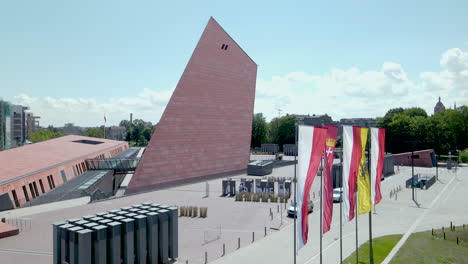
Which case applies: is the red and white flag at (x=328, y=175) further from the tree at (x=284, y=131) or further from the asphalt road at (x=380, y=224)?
the tree at (x=284, y=131)

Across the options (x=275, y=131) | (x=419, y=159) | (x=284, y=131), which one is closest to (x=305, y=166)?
(x=419, y=159)

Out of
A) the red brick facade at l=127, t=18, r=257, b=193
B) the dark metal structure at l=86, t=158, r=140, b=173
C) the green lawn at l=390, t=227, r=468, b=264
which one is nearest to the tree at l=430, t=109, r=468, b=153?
the red brick facade at l=127, t=18, r=257, b=193

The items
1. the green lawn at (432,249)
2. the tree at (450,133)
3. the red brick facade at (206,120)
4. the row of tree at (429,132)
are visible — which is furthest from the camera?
the row of tree at (429,132)

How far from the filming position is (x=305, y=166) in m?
12.4

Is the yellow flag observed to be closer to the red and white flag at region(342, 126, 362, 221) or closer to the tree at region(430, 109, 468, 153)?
the red and white flag at region(342, 126, 362, 221)

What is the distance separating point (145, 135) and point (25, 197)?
103 m

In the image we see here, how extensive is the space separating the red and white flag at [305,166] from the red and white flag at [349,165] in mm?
2796

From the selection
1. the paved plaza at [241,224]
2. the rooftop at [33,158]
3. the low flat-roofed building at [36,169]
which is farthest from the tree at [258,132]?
the paved plaza at [241,224]

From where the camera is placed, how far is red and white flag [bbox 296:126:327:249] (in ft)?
40.5

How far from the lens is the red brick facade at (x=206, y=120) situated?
35.6 meters

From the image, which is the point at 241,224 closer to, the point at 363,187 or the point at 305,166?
the point at 363,187

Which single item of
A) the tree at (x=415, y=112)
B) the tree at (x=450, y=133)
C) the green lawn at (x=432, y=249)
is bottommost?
the green lawn at (x=432, y=249)

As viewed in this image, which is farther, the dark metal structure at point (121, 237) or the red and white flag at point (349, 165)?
the red and white flag at point (349, 165)

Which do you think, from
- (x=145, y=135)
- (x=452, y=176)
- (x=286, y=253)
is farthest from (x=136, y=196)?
(x=145, y=135)
